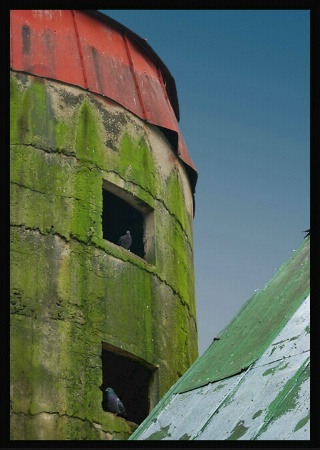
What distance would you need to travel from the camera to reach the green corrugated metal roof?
1474cm

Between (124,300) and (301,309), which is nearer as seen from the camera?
(301,309)

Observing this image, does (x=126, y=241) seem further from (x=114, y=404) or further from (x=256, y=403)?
(x=256, y=403)

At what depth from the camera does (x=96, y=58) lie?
20.5 metres

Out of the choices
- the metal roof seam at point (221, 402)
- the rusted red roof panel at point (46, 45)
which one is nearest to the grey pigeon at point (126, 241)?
the rusted red roof panel at point (46, 45)

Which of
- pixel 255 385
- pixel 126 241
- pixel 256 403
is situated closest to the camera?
pixel 256 403

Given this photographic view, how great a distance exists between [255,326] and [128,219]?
6343mm

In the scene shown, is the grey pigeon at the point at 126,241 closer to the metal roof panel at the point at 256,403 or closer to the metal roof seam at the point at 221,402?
the metal roof panel at the point at 256,403

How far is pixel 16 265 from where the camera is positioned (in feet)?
59.5

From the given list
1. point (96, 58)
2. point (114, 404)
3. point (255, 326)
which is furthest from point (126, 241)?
point (255, 326)
